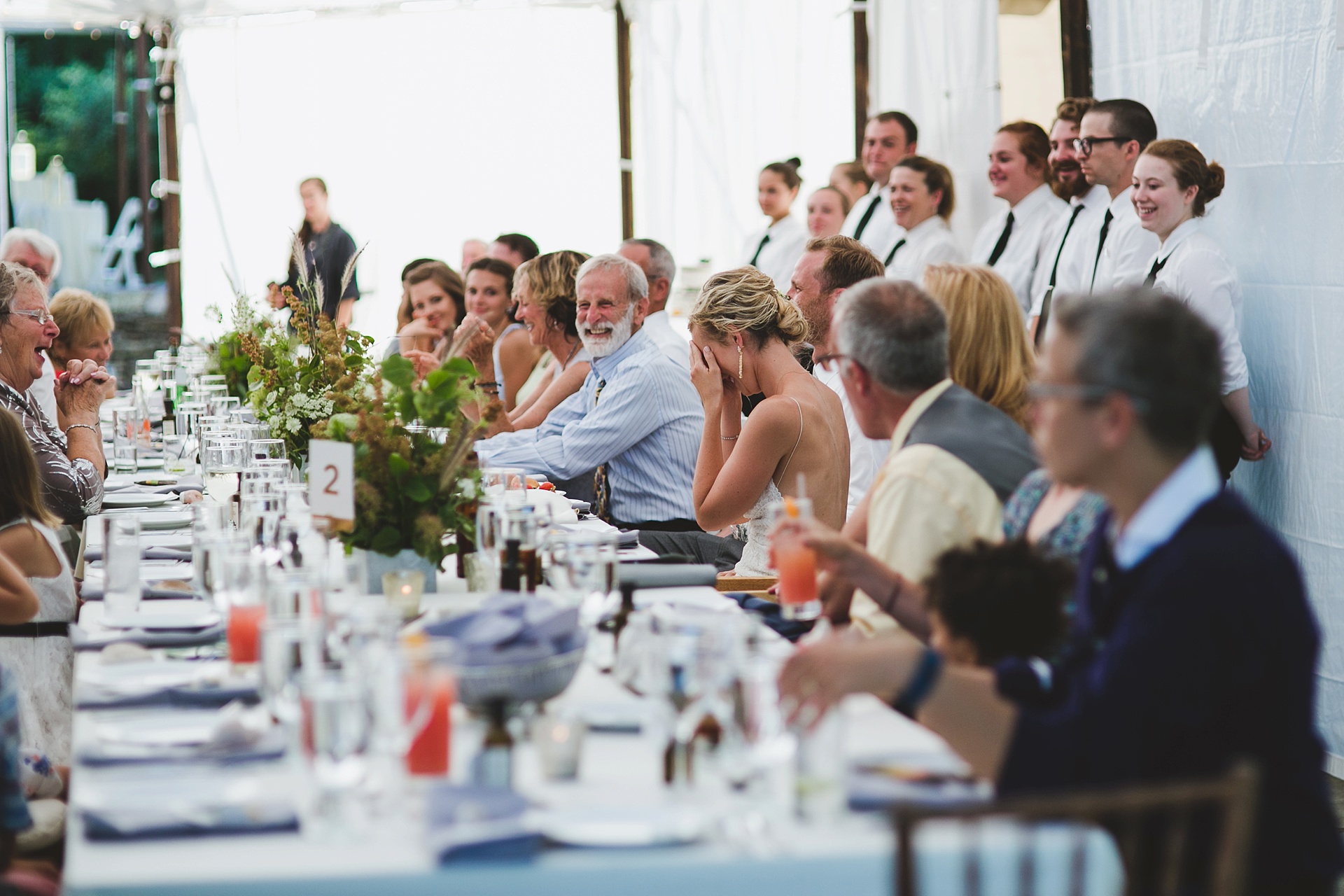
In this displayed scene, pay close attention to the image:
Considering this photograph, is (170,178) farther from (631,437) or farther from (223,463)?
(223,463)

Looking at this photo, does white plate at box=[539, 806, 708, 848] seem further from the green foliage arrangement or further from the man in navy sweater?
the green foliage arrangement

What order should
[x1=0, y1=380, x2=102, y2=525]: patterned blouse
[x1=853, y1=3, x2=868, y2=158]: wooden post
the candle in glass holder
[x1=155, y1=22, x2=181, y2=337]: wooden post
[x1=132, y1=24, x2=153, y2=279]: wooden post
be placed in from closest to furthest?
the candle in glass holder
[x1=0, y1=380, x2=102, y2=525]: patterned blouse
[x1=853, y1=3, x2=868, y2=158]: wooden post
[x1=155, y1=22, x2=181, y2=337]: wooden post
[x1=132, y1=24, x2=153, y2=279]: wooden post

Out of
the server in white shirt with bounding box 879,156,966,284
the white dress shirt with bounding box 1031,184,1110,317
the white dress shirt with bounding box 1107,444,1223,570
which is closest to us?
the white dress shirt with bounding box 1107,444,1223,570

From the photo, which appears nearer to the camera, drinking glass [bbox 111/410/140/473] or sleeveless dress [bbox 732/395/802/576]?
sleeveless dress [bbox 732/395/802/576]

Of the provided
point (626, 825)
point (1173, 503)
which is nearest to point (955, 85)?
Result: point (1173, 503)

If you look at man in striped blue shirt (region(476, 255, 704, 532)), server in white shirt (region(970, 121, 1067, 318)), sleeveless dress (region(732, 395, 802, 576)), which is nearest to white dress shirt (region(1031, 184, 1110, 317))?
server in white shirt (region(970, 121, 1067, 318))

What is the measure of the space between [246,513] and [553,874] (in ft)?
4.50

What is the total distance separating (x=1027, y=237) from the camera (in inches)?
216

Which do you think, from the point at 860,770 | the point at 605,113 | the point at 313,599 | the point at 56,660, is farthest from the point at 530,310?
the point at 605,113

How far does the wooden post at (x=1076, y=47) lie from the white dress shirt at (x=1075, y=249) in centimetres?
54

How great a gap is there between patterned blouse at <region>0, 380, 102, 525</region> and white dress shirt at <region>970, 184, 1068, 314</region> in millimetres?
3199

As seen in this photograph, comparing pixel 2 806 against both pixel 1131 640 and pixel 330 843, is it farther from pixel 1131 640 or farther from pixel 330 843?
pixel 1131 640

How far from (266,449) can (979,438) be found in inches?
79.2

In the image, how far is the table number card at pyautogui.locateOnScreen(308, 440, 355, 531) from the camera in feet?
8.19
